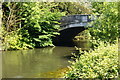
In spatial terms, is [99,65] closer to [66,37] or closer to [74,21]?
[74,21]

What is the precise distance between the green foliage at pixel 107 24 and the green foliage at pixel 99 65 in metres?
3.28

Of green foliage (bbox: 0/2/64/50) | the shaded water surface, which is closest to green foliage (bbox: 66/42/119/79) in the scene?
the shaded water surface

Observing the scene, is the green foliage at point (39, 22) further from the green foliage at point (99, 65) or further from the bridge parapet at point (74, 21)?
the green foliage at point (99, 65)

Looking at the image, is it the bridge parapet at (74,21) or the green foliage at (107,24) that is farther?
the bridge parapet at (74,21)

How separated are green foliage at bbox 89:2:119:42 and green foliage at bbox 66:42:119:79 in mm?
3282

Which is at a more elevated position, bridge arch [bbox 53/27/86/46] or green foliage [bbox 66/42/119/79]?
green foliage [bbox 66/42/119/79]

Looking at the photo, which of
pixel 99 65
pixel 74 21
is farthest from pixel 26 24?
pixel 99 65

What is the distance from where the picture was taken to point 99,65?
6.97m

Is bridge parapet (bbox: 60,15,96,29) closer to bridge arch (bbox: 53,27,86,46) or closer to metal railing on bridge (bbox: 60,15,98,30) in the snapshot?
metal railing on bridge (bbox: 60,15,98,30)

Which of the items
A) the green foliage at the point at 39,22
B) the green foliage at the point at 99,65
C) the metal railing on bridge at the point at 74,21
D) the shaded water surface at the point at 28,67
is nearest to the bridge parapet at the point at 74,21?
the metal railing on bridge at the point at 74,21

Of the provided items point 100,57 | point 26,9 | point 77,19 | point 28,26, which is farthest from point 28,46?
point 100,57

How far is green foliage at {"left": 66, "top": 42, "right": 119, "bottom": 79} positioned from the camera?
676 centimetres

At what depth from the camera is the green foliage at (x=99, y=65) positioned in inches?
266

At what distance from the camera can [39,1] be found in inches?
816
